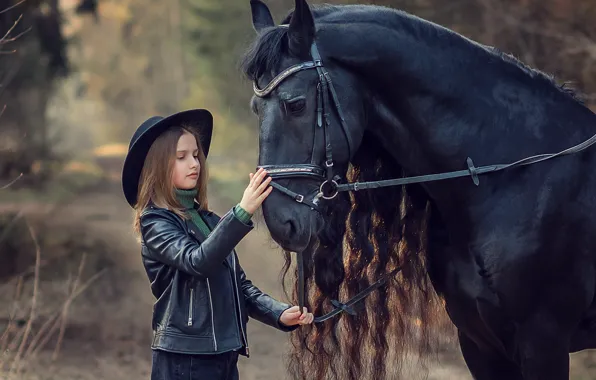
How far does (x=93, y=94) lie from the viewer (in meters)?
27.9

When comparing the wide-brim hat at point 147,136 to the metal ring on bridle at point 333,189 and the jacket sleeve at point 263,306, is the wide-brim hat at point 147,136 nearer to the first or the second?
the jacket sleeve at point 263,306

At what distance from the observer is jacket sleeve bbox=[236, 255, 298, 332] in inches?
134

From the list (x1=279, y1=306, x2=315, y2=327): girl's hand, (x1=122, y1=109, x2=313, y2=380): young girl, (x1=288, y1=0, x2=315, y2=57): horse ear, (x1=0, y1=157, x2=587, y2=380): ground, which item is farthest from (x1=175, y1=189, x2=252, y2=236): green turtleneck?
(x1=0, y1=157, x2=587, y2=380): ground

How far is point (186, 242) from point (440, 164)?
3.17 feet

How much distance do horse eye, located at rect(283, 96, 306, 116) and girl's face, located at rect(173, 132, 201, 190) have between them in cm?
46

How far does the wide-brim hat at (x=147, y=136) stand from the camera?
3324 mm

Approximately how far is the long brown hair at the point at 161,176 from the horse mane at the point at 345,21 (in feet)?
1.32

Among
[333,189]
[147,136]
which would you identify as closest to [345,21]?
[333,189]

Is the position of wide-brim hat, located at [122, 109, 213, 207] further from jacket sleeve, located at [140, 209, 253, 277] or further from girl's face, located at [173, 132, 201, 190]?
jacket sleeve, located at [140, 209, 253, 277]

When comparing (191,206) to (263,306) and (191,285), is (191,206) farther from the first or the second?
(263,306)

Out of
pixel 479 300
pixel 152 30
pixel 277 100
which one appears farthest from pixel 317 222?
pixel 152 30

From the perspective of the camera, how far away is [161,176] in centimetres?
328

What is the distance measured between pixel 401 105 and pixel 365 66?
Answer: 0.20 m

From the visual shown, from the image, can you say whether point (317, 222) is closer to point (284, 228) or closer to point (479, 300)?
point (284, 228)
